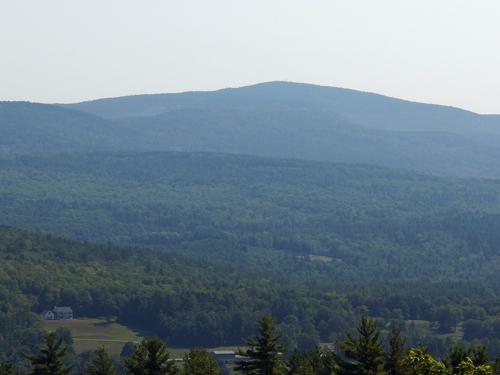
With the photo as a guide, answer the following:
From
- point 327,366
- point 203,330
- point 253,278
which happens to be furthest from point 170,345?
point 327,366

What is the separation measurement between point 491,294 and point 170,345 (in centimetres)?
5508

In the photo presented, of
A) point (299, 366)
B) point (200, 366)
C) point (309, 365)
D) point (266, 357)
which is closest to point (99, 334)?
point (309, 365)

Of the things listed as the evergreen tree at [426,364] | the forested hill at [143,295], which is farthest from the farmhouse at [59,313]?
the evergreen tree at [426,364]

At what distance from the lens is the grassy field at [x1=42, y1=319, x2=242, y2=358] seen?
431 ft

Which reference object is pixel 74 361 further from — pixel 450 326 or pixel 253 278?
pixel 253 278

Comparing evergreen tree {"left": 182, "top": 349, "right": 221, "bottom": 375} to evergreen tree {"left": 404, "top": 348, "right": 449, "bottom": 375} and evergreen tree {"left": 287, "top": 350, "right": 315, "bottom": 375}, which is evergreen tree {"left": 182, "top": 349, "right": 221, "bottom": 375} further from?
evergreen tree {"left": 404, "top": 348, "right": 449, "bottom": 375}

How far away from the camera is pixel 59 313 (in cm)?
15275

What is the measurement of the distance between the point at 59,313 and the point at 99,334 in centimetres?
1170

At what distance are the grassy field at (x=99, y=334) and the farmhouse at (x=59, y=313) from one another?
1.65 meters

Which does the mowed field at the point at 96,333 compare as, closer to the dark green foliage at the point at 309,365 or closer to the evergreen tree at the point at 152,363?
the dark green foliage at the point at 309,365

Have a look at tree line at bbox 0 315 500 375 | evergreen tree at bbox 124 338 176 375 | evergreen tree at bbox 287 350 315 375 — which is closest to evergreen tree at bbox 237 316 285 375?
tree line at bbox 0 315 500 375

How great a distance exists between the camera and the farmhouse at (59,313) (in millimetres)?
150562

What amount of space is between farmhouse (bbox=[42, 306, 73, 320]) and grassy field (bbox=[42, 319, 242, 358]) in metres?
1.65

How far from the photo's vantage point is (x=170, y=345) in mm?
141000
